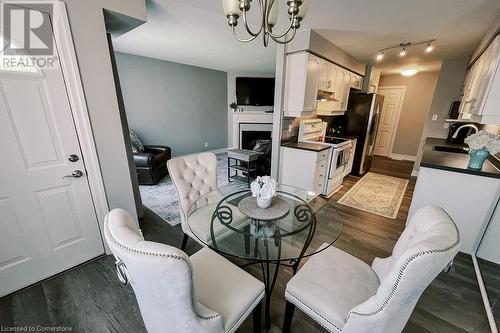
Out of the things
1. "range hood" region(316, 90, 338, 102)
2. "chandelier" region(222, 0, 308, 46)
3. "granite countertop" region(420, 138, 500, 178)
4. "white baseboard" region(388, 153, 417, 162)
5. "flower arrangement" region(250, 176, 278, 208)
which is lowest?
"white baseboard" region(388, 153, 417, 162)

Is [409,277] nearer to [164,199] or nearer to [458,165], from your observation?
[458,165]

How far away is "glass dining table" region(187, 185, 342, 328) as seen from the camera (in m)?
1.34

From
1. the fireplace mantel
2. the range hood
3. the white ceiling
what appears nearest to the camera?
the white ceiling

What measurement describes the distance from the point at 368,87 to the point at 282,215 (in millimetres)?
4750

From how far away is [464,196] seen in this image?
198cm

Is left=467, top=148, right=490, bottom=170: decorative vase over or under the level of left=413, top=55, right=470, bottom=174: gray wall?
under

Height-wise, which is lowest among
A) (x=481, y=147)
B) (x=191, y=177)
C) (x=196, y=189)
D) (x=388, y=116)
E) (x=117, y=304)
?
(x=117, y=304)

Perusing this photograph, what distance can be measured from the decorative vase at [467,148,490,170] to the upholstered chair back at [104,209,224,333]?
262 cm

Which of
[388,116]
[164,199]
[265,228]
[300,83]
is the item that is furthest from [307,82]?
[388,116]

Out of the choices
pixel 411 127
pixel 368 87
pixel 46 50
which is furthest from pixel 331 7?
pixel 411 127

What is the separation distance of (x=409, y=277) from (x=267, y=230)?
89 cm

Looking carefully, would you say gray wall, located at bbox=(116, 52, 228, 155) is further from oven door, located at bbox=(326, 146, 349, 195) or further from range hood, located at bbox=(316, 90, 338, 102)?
oven door, located at bbox=(326, 146, 349, 195)

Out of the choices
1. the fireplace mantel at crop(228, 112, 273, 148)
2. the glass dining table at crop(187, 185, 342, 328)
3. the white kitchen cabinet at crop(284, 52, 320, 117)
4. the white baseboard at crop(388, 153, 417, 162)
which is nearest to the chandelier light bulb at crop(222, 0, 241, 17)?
the glass dining table at crop(187, 185, 342, 328)

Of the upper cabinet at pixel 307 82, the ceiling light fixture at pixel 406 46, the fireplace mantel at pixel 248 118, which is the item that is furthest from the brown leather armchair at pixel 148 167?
the ceiling light fixture at pixel 406 46
